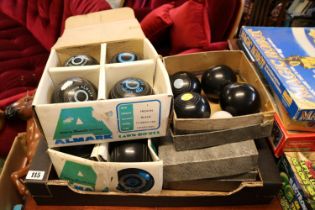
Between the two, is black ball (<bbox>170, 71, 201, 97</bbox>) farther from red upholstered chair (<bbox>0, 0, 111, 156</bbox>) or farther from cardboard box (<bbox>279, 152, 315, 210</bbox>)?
red upholstered chair (<bbox>0, 0, 111, 156</bbox>)

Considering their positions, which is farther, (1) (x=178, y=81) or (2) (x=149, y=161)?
(1) (x=178, y=81)

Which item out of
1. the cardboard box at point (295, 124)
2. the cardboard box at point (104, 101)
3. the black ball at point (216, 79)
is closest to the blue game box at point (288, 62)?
the cardboard box at point (295, 124)

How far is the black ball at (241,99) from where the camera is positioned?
88 centimetres

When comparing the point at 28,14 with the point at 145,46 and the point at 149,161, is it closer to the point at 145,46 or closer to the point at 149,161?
the point at 145,46

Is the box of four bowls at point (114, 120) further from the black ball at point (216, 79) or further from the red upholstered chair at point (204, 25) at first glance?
the red upholstered chair at point (204, 25)

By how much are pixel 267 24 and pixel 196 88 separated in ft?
4.24

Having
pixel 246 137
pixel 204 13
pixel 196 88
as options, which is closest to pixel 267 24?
pixel 204 13

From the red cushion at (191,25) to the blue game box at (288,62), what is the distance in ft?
0.62

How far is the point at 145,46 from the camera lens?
0.96 metres

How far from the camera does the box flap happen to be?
3.17 ft

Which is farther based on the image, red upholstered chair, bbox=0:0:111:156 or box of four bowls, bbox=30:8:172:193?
red upholstered chair, bbox=0:0:111:156

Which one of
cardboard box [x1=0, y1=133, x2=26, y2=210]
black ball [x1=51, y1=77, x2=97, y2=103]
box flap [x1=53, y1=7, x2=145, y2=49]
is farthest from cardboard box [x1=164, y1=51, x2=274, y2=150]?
cardboard box [x1=0, y1=133, x2=26, y2=210]

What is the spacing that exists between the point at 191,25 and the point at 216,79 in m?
0.26

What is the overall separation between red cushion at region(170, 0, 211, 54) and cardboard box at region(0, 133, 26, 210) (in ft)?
2.63
